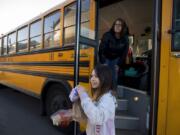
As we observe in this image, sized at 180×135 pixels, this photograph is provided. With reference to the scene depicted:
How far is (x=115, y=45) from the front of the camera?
435cm

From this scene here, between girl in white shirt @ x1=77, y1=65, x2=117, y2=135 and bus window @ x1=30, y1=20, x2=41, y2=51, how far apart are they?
3520 millimetres

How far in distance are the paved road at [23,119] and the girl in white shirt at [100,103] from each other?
2.84 meters

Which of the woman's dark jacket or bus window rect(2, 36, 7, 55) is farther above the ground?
bus window rect(2, 36, 7, 55)

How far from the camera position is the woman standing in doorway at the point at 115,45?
4281 mm

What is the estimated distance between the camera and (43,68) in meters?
5.25

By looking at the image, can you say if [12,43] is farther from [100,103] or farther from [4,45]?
[100,103]

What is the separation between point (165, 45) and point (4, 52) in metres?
6.78

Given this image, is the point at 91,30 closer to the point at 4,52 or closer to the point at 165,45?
the point at 165,45

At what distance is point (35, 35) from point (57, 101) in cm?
174

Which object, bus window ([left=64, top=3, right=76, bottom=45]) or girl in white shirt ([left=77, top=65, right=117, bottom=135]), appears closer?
girl in white shirt ([left=77, top=65, right=117, bottom=135])

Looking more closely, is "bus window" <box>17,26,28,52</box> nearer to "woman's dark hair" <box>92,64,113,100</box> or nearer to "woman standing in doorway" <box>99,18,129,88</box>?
"woman standing in doorway" <box>99,18,129,88</box>

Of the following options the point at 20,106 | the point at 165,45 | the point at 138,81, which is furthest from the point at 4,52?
the point at 165,45

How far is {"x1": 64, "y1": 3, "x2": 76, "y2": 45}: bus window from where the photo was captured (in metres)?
4.33

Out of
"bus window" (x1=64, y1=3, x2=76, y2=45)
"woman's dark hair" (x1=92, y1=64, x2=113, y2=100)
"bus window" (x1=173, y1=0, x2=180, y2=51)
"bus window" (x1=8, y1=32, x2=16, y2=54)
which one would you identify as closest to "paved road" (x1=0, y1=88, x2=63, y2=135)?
"bus window" (x1=8, y1=32, x2=16, y2=54)
